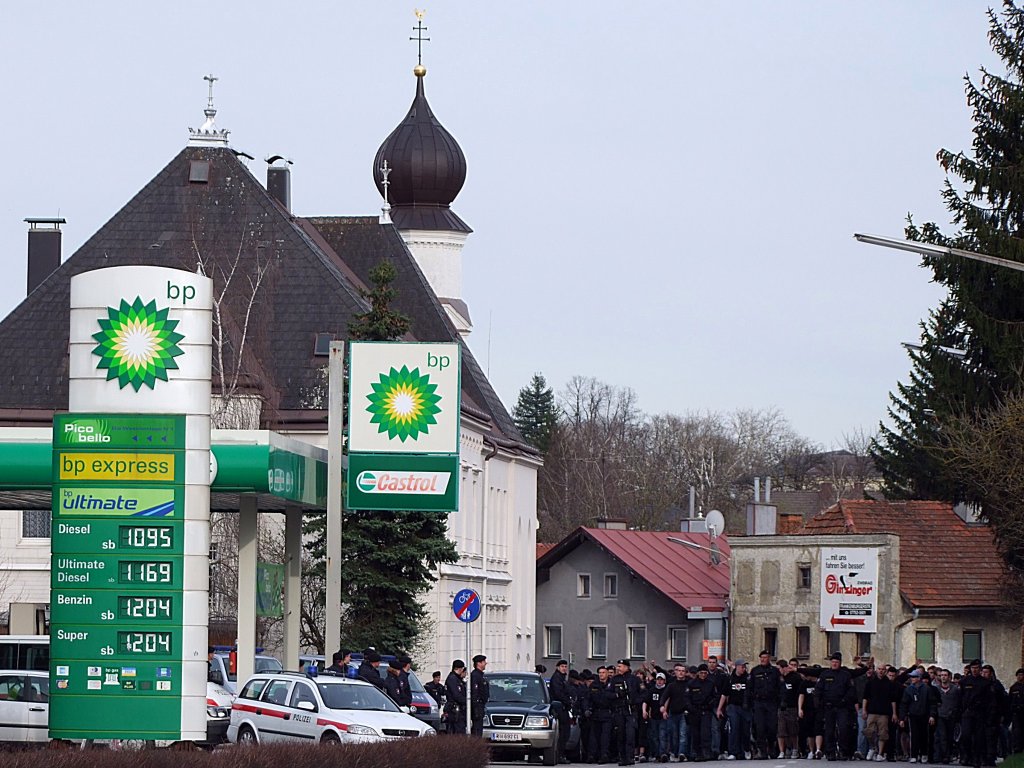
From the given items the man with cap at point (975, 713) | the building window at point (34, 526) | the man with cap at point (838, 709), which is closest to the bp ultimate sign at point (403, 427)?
the man with cap at point (838, 709)

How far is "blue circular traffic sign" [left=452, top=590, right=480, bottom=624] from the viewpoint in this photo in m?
33.8

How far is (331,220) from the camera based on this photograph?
72312mm

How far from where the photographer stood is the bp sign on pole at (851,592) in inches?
2489

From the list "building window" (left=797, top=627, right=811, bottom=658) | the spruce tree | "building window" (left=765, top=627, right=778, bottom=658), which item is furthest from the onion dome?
the spruce tree

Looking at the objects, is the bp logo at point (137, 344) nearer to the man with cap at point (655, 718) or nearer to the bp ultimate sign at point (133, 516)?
the bp ultimate sign at point (133, 516)

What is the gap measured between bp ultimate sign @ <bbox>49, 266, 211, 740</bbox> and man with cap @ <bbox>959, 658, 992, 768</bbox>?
1495 cm

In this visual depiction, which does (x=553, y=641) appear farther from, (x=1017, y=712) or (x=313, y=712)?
(x=313, y=712)

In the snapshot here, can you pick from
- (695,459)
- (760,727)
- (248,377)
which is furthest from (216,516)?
(695,459)

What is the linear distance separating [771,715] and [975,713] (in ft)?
10.8

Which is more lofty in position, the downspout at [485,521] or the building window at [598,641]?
the downspout at [485,521]

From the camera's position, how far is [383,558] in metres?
44.6

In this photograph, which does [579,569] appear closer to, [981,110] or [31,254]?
[31,254]

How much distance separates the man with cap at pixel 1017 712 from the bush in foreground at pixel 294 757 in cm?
1084

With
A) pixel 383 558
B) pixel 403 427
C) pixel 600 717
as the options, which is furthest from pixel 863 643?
pixel 403 427
